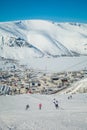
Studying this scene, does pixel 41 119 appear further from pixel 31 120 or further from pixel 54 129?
pixel 54 129

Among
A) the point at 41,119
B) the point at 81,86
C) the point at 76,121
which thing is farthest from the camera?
the point at 81,86

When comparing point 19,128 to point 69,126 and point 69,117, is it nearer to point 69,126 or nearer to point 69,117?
point 69,126

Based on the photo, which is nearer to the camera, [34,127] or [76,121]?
[34,127]

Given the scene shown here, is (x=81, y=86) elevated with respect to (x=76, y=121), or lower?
elevated

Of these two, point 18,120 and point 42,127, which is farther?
point 18,120

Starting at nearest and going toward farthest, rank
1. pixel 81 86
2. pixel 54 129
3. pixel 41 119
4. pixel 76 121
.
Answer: pixel 54 129
pixel 76 121
pixel 41 119
pixel 81 86

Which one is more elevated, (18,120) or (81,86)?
(81,86)

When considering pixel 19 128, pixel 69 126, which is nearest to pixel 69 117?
pixel 69 126

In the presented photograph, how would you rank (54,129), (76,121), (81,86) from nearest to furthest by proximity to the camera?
1. (54,129)
2. (76,121)
3. (81,86)

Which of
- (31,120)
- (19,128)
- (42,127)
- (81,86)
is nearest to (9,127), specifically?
(19,128)
